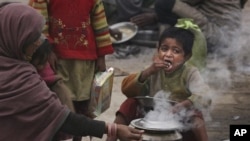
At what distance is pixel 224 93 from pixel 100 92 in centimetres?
249

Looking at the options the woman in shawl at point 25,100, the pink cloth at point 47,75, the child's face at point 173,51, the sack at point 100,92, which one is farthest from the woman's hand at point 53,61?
the woman in shawl at point 25,100

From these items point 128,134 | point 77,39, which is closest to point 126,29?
point 77,39

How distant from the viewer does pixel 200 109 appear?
157 inches

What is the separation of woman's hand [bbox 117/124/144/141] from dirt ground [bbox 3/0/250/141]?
1.79 meters

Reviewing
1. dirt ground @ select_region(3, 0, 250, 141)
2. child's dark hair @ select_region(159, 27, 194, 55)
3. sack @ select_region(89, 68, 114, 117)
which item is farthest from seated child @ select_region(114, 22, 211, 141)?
dirt ground @ select_region(3, 0, 250, 141)

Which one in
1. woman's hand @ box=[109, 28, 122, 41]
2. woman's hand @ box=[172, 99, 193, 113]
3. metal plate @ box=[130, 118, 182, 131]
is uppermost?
woman's hand @ box=[172, 99, 193, 113]

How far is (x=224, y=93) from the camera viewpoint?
6543mm

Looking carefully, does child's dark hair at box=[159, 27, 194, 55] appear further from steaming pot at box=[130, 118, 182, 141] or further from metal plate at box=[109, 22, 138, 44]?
metal plate at box=[109, 22, 138, 44]

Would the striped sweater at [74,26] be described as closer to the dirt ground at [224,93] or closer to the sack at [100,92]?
the sack at [100,92]

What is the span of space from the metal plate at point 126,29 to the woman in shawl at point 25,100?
5191 mm

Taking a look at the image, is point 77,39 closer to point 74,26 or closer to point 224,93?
point 74,26

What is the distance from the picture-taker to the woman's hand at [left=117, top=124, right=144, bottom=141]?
329cm

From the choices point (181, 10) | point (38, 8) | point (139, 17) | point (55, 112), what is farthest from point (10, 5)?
point (139, 17)

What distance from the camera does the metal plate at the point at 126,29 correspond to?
336 inches
